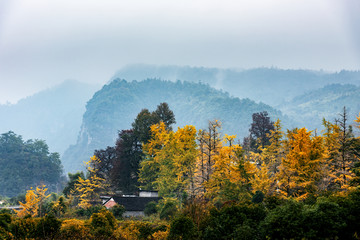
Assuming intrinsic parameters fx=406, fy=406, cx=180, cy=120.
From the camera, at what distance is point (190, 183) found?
42.0 meters

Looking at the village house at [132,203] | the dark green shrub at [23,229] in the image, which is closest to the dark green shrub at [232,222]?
the dark green shrub at [23,229]

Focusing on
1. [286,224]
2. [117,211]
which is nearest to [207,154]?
[117,211]

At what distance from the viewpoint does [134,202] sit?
158 ft

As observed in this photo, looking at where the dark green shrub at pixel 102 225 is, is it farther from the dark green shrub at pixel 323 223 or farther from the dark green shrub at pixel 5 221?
the dark green shrub at pixel 323 223

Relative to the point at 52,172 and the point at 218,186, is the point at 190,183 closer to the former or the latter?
the point at 218,186

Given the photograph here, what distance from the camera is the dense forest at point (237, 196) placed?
16.5 meters

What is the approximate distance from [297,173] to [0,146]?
122 meters

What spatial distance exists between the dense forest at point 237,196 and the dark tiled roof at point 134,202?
2.34m

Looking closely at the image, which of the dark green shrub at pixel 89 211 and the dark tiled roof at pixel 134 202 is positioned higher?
the dark tiled roof at pixel 134 202

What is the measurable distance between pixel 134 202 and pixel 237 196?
61.7ft

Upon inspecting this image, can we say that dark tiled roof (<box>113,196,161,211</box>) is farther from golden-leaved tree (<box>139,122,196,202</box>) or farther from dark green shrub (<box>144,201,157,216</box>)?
golden-leaved tree (<box>139,122,196,202</box>)

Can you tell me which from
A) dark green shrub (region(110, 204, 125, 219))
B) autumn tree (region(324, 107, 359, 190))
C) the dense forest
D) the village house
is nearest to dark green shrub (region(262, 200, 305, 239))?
the dense forest

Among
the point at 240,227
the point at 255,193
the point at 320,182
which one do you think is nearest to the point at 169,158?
the point at 255,193

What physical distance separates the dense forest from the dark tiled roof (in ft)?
7.68
